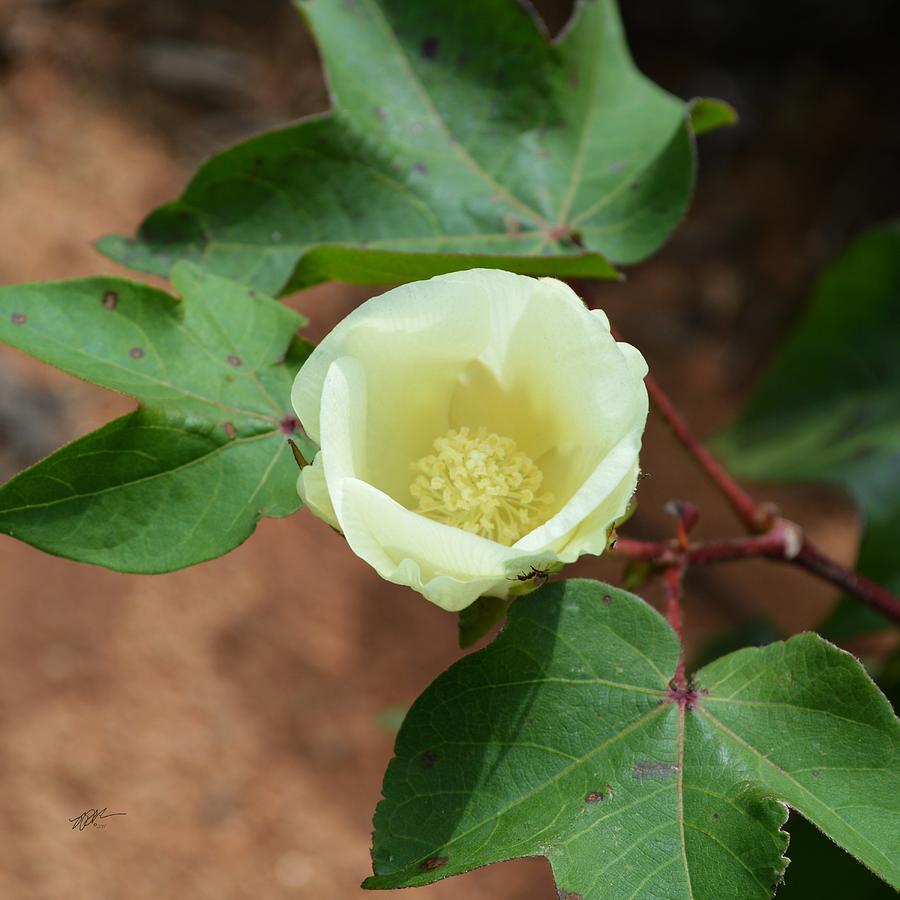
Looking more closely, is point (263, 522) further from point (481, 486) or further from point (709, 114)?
point (481, 486)

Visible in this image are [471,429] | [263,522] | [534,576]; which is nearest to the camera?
[534,576]

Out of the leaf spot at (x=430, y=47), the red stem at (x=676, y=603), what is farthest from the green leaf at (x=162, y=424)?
the leaf spot at (x=430, y=47)

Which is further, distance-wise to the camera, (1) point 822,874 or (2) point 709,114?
(1) point 822,874

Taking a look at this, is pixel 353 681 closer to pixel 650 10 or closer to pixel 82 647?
pixel 82 647

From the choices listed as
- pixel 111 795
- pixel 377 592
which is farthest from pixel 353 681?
pixel 111 795

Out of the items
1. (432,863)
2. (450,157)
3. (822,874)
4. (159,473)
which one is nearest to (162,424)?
(159,473)

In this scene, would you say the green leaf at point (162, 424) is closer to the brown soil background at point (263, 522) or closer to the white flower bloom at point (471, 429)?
the white flower bloom at point (471, 429)

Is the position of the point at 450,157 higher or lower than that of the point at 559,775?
higher
